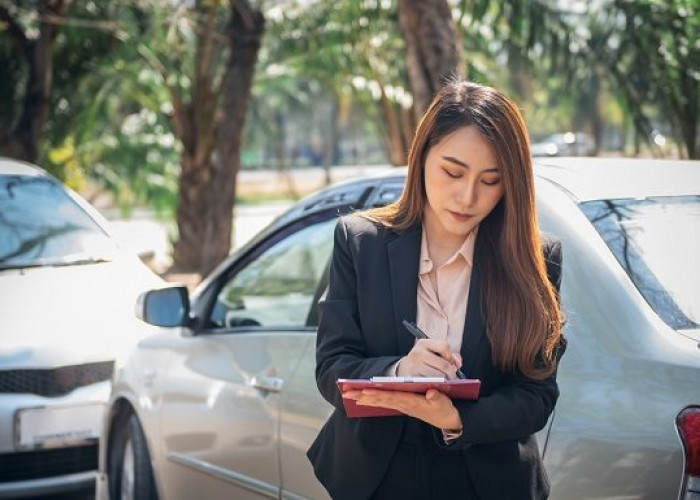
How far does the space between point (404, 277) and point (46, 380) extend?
3.71 metres

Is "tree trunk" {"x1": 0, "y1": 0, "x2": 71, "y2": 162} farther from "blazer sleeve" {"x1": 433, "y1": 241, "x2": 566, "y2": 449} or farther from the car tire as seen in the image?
"blazer sleeve" {"x1": 433, "y1": 241, "x2": 566, "y2": 449}

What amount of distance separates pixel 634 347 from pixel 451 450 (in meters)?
0.76

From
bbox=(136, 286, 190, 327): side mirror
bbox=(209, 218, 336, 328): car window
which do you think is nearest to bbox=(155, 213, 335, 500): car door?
bbox=(209, 218, 336, 328): car window

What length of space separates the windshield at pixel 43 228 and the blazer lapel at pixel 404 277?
15.0 ft

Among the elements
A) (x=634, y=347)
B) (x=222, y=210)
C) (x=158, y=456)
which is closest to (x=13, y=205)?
(x=158, y=456)

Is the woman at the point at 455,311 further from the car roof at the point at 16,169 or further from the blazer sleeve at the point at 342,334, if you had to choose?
the car roof at the point at 16,169

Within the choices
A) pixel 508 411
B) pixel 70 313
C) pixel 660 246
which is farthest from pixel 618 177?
pixel 70 313

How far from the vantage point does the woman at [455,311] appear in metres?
2.73

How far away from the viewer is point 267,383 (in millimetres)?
4387

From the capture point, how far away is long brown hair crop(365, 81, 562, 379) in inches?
108

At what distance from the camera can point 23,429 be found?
6.02m

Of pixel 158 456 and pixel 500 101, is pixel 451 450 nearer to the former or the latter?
pixel 500 101

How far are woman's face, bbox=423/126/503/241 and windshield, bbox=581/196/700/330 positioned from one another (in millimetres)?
831

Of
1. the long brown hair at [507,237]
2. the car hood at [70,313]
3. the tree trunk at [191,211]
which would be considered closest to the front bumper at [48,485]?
the car hood at [70,313]
